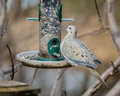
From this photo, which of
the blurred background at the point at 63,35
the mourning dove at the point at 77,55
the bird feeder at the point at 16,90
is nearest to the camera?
the bird feeder at the point at 16,90

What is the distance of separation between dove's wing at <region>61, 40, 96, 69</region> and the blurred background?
3.15ft

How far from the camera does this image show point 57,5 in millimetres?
3486

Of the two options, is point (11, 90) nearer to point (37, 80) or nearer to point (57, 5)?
point (57, 5)

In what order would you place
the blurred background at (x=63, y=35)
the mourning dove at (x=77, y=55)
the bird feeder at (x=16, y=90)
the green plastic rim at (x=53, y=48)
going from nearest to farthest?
the bird feeder at (x=16, y=90) → the mourning dove at (x=77, y=55) → the green plastic rim at (x=53, y=48) → the blurred background at (x=63, y=35)

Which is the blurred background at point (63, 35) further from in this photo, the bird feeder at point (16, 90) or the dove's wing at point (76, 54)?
the bird feeder at point (16, 90)

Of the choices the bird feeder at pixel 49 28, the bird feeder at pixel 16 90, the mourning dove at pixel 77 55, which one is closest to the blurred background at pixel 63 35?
the bird feeder at pixel 49 28

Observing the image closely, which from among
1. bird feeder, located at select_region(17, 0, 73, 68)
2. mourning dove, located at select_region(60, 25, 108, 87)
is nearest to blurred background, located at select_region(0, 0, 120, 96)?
bird feeder, located at select_region(17, 0, 73, 68)

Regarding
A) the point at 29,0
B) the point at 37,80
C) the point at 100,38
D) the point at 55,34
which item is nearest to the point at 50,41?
the point at 55,34

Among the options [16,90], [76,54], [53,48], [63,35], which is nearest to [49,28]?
[53,48]

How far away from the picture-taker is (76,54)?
9.83 ft

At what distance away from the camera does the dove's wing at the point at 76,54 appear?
293 cm

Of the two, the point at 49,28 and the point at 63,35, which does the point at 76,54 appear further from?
the point at 63,35

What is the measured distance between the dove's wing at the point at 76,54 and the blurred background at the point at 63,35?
96cm

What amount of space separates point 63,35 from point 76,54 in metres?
4.57
